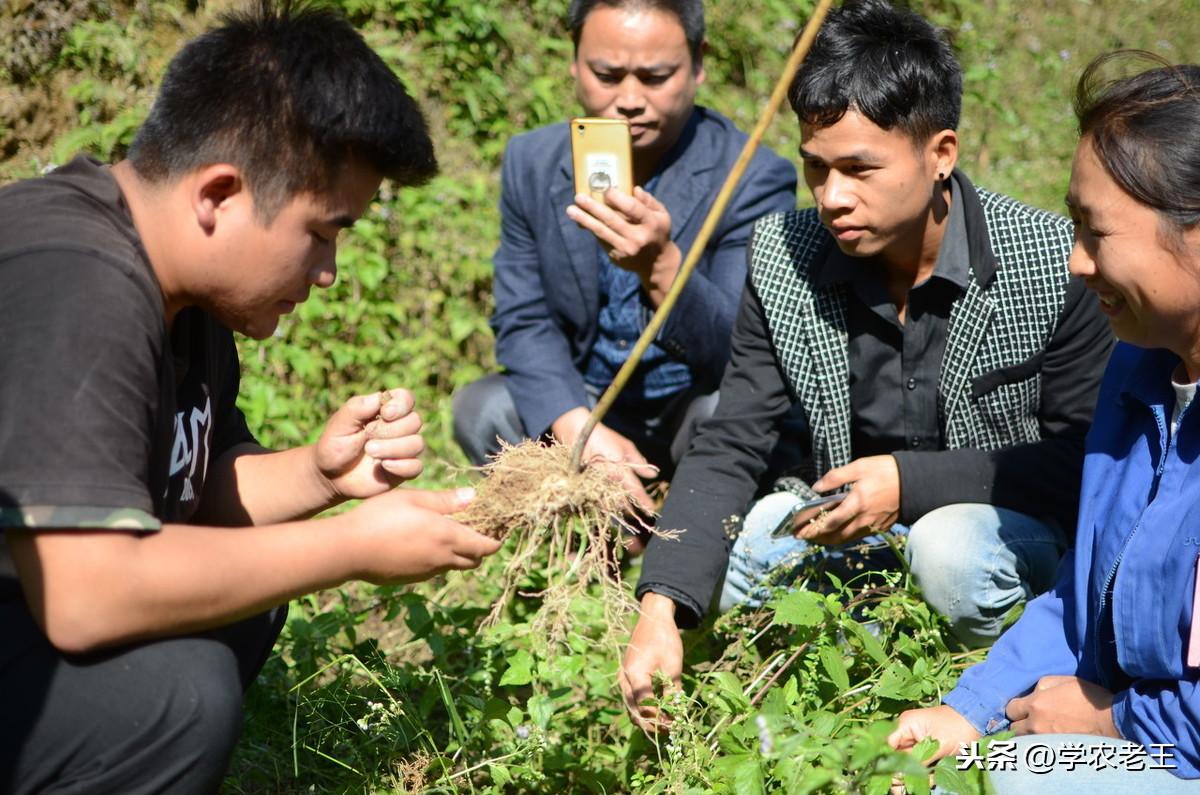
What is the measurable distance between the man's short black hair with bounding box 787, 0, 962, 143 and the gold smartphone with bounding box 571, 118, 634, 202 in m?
0.62

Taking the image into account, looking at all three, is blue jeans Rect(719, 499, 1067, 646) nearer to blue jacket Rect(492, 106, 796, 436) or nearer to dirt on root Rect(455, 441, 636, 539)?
dirt on root Rect(455, 441, 636, 539)

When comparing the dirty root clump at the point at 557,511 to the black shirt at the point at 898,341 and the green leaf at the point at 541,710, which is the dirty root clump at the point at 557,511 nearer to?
the green leaf at the point at 541,710

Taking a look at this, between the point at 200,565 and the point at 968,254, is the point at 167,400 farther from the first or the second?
the point at 968,254

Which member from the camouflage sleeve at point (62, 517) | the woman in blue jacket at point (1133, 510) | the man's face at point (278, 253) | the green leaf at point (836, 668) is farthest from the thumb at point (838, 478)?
the camouflage sleeve at point (62, 517)

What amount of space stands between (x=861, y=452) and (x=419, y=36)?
317 cm

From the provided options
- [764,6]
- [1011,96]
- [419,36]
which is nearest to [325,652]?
[419,36]

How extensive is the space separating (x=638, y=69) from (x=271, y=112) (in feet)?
6.01

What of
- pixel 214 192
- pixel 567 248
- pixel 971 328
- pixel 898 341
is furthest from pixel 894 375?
pixel 214 192

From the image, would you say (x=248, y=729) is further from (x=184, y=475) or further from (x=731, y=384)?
(x=731, y=384)

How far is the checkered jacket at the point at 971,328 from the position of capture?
8.86 feet

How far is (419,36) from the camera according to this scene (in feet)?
17.1

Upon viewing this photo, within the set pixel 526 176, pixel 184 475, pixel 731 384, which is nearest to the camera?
pixel 184 475

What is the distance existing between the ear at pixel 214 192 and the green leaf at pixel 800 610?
128 centimetres

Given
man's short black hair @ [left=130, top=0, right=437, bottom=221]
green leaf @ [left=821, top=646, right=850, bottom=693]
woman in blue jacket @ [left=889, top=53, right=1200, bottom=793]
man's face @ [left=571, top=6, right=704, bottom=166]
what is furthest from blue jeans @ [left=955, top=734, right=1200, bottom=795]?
man's face @ [left=571, top=6, right=704, bottom=166]
